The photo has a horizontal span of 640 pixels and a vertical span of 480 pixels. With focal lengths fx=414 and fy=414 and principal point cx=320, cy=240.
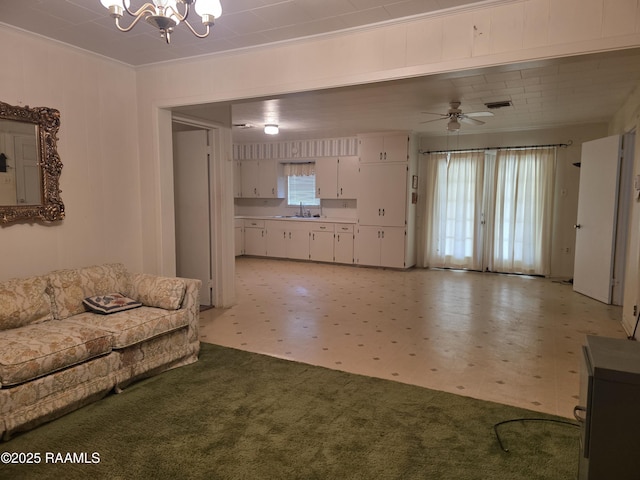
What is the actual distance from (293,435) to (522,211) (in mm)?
6316

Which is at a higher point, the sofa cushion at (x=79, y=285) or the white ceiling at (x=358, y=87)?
the white ceiling at (x=358, y=87)

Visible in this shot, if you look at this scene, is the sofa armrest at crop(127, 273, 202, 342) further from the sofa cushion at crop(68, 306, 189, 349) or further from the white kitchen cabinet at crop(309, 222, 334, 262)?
the white kitchen cabinet at crop(309, 222, 334, 262)

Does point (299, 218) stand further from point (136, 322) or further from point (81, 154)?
point (136, 322)

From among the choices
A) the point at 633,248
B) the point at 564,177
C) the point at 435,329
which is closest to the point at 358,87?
the point at 435,329

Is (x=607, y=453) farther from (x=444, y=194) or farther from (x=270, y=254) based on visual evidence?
(x=270, y=254)

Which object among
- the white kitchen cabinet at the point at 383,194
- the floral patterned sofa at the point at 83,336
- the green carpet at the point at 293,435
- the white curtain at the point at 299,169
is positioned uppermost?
the white curtain at the point at 299,169

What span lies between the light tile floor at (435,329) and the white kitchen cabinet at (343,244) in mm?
1277

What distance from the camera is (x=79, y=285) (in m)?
3.29

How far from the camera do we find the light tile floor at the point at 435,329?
3.19 m

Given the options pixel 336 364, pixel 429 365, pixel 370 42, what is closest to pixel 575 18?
pixel 370 42

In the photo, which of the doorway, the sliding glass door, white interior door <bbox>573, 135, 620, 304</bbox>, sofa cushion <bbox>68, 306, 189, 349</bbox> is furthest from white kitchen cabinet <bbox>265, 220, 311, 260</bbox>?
sofa cushion <bbox>68, 306, 189, 349</bbox>

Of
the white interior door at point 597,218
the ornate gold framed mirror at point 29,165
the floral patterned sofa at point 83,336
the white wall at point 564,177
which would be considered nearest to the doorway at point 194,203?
the floral patterned sofa at point 83,336

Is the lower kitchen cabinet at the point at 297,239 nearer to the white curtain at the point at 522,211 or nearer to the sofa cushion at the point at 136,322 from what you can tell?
the white curtain at the point at 522,211

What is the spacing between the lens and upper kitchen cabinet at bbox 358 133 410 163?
7522mm
